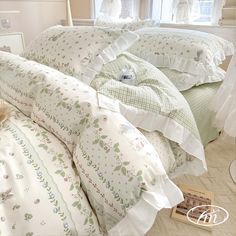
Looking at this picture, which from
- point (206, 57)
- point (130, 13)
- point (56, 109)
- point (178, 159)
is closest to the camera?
point (56, 109)

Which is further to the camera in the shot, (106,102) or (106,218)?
(106,102)

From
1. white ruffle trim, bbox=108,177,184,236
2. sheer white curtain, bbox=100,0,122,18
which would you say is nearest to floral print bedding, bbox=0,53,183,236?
white ruffle trim, bbox=108,177,184,236

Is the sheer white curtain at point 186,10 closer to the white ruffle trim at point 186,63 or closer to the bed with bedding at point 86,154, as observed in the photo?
the white ruffle trim at point 186,63

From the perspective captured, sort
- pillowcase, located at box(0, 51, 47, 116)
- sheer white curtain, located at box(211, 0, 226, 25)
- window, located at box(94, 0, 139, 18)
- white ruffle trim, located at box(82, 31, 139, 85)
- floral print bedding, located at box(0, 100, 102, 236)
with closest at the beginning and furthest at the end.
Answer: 1. floral print bedding, located at box(0, 100, 102, 236)
2. pillowcase, located at box(0, 51, 47, 116)
3. white ruffle trim, located at box(82, 31, 139, 85)
4. sheer white curtain, located at box(211, 0, 226, 25)
5. window, located at box(94, 0, 139, 18)

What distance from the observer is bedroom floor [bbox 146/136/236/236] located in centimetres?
106

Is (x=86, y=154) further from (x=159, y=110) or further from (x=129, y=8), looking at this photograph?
(x=129, y=8)

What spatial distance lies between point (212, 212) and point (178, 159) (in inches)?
13.6

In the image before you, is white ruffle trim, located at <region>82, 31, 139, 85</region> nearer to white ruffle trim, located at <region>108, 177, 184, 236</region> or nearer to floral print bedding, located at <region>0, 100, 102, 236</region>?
floral print bedding, located at <region>0, 100, 102, 236</region>

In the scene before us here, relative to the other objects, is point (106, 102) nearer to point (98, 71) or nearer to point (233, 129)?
point (98, 71)

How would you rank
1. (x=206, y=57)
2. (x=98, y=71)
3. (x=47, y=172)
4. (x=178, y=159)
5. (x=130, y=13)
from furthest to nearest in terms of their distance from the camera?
(x=130, y=13), (x=206, y=57), (x=98, y=71), (x=178, y=159), (x=47, y=172)

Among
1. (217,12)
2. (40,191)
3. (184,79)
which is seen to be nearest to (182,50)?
(184,79)

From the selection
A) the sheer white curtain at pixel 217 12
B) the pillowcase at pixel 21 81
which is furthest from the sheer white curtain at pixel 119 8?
the pillowcase at pixel 21 81

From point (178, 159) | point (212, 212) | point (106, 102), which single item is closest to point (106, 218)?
point (106, 102)

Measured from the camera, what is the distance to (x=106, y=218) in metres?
0.64
